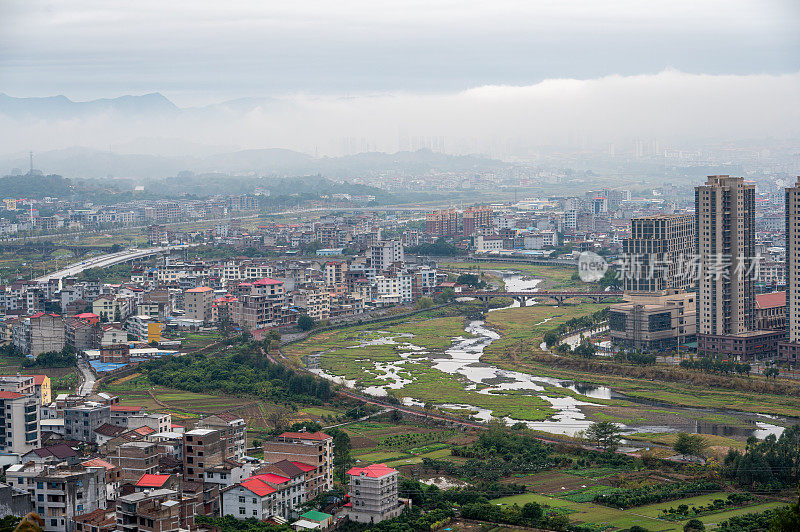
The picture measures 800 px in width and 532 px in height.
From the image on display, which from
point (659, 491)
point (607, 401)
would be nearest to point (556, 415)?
point (607, 401)

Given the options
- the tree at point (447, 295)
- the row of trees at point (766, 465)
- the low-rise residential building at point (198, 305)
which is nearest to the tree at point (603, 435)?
the row of trees at point (766, 465)

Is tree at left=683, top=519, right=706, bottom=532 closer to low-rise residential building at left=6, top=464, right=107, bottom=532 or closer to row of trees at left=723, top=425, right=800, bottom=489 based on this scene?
row of trees at left=723, top=425, right=800, bottom=489

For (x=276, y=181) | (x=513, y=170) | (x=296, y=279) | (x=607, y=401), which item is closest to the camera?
(x=607, y=401)

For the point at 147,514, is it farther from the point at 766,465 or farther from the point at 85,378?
the point at 85,378

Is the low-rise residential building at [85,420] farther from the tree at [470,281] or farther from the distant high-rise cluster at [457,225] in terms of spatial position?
the distant high-rise cluster at [457,225]

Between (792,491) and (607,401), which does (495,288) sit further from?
(792,491)

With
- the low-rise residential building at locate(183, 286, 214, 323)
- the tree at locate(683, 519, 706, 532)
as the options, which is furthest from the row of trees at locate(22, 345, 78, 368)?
the tree at locate(683, 519, 706, 532)

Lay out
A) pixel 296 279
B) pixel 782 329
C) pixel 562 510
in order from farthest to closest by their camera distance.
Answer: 1. pixel 296 279
2. pixel 782 329
3. pixel 562 510
